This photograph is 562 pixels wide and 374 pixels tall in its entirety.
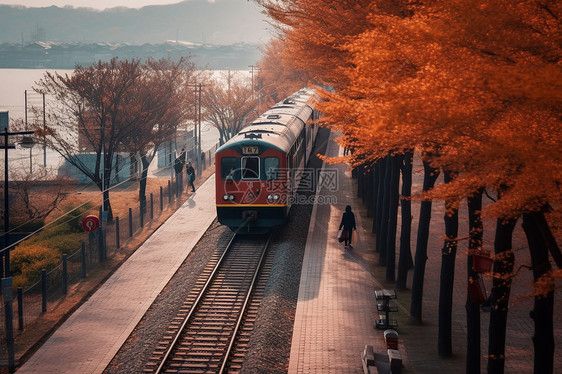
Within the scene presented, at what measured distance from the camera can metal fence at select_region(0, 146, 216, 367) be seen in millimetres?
14695

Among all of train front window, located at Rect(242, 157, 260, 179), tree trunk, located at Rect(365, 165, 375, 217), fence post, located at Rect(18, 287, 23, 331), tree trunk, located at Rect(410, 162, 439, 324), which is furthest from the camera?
tree trunk, located at Rect(365, 165, 375, 217)

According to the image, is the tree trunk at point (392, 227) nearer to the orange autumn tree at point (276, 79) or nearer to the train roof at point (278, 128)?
the train roof at point (278, 128)

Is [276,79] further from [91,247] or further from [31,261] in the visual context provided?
[31,261]

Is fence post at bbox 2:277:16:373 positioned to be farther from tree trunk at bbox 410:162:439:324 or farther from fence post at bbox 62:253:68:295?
tree trunk at bbox 410:162:439:324

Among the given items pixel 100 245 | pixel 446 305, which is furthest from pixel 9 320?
pixel 446 305

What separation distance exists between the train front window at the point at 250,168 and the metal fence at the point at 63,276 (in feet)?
16.7

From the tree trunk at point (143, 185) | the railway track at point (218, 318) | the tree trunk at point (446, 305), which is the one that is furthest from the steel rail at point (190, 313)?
the tree trunk at point (143, 185)

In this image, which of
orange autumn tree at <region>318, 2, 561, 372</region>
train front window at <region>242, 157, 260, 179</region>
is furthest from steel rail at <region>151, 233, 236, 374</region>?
orange autumn tree at <region>318, 2, 561, 372</region>

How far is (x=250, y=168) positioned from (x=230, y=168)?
0.67 metres

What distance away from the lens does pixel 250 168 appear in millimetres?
21969

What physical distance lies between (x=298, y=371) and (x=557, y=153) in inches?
299

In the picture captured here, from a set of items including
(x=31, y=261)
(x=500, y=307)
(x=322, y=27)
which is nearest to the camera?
(x=500, y=307)

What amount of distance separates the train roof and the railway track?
3535mm

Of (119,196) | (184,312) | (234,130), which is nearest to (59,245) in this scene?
(184,312)
